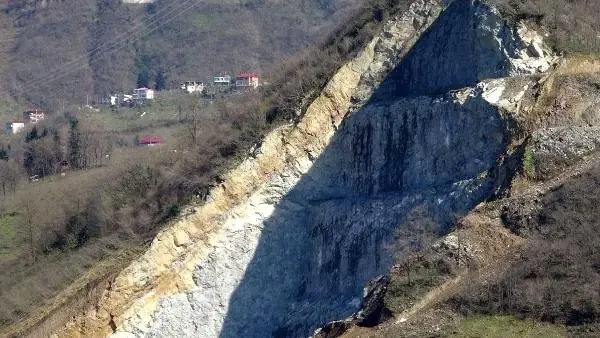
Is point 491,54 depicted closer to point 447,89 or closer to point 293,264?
point 447,89

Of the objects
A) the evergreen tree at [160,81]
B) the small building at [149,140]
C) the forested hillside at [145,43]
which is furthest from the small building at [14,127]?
the small building at [149,140]

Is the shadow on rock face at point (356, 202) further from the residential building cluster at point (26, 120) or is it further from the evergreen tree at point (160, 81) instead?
the evergreen tree at point (160, 81)

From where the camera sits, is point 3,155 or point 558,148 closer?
point 558,148

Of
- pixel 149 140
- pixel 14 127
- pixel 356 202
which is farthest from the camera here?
pixel 14 127

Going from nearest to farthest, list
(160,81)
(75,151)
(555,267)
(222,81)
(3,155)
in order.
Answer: (555,267) < (75,151) < (3,155) < (222,81) < (160,81)

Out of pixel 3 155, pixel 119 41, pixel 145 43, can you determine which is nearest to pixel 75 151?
pixel 3 155

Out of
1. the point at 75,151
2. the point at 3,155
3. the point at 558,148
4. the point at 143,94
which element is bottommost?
the point at 3,155

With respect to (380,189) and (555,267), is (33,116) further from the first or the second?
(555,267)
